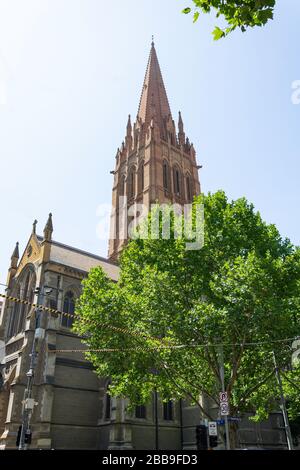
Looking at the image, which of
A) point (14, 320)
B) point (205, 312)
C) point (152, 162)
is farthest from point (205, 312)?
point (152, 162)

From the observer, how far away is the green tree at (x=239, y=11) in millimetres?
5988

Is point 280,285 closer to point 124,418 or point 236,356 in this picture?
point 236,356

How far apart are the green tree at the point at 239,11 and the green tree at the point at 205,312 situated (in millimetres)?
10671

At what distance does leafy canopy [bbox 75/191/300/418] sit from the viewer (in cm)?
1580

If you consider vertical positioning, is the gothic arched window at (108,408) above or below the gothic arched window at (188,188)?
below

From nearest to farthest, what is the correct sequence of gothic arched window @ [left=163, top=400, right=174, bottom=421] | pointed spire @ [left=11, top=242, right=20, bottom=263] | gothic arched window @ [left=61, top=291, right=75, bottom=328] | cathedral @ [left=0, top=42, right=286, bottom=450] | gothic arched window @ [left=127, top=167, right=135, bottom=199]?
cathedral @ [left=0, top=42, right=286, bottom=450], gothic arched window @ [left=163, top=400, right=174, bottom=421], gothic arched window @ [left=61, top=291, right=75, bottom=328], pointed spire @ [left=11, top=242, right=20, bottom=263], gothic arched window @ [left=127, top=167, right=135, bottom=199]

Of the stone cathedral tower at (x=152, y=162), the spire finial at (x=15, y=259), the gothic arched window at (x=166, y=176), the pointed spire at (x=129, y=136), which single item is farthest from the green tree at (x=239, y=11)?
the pointed spire at (x=129, y=136)

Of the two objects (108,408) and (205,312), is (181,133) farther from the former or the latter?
(205,312)

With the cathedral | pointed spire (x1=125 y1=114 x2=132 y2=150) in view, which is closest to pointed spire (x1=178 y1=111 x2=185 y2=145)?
pointed spire (x1=125 y1=114 x2=132 y2=150)

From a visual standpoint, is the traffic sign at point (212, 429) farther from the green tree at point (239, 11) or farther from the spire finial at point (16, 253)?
the spire finial at point (16, 253)

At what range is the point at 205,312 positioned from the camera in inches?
634

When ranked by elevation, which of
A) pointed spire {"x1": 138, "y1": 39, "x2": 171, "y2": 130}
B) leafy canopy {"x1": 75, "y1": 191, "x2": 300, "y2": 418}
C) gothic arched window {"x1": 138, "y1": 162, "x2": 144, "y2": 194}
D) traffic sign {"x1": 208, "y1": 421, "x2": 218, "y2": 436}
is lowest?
traffic sign {"x1": 208, "y1": 421, "x2": 218, "y2": 436}

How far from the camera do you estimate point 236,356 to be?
1706cm

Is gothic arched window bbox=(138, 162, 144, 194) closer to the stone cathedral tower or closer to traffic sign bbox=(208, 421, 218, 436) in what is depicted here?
the stone cathedral tower
